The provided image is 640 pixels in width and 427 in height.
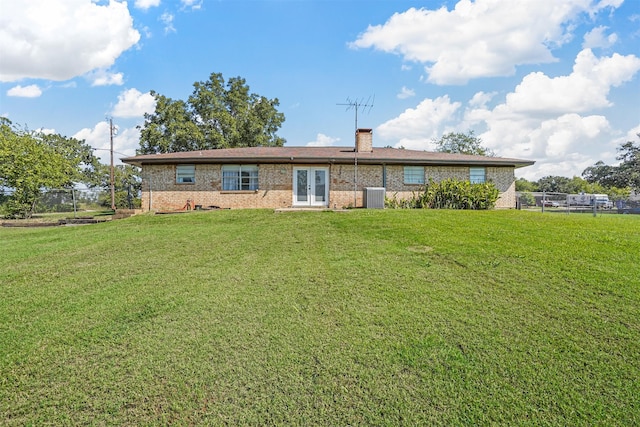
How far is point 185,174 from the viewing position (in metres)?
15.4

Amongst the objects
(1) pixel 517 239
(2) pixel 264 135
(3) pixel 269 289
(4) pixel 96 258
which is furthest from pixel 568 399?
(2) pixel 264 135

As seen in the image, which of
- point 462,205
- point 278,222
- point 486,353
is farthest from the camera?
point 462,205

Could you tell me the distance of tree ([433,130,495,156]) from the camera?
134ft

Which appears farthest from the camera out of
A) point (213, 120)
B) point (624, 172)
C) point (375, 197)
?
point (624, 172)

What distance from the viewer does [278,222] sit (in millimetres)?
9938

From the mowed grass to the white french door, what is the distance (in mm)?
9341

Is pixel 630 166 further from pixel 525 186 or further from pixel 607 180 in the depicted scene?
pixel 525 186

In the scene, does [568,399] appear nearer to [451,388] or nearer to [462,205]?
[451,388]

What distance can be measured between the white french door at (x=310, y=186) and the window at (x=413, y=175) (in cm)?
377

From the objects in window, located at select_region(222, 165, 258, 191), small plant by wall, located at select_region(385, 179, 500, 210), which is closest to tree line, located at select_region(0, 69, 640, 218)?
window, located at select_region(222, 165, 258, 191)

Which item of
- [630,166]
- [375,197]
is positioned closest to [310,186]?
[375,197]

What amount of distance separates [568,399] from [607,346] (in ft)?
3.19

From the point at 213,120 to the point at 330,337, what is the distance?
30.6m

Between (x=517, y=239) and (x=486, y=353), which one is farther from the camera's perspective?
(x=517, y=239)
